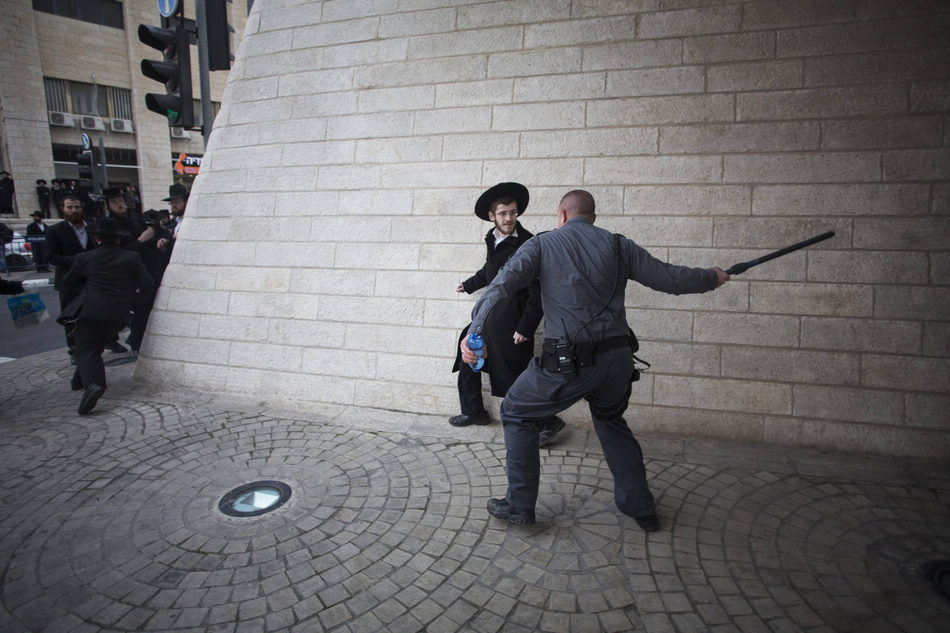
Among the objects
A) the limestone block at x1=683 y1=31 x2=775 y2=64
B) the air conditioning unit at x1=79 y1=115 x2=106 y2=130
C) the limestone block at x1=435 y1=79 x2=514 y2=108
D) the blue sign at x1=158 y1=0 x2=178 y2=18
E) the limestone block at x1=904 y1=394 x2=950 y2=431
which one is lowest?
the limestone block at x1=904 y1=394 x2=950 y2=431

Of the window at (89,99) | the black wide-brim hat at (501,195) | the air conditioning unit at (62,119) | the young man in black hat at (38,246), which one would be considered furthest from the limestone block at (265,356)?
the window at (89,99)

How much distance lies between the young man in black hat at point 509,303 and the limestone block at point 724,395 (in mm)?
965

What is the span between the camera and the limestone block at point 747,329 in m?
4.35

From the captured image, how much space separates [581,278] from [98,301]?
16.4 ft

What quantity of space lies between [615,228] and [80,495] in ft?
15.1

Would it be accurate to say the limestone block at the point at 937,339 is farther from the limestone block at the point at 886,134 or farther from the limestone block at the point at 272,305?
the limestone block at the point at 272,305

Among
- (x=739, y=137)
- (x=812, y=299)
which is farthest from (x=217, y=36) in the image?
(x=812, y=299)

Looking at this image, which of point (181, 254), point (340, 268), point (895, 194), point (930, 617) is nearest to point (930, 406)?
point (895, 194)

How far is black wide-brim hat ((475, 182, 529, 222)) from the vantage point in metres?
4.36

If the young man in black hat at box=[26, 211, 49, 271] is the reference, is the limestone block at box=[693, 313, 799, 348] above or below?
below

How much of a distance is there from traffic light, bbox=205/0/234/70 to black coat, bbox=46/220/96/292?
111 inches

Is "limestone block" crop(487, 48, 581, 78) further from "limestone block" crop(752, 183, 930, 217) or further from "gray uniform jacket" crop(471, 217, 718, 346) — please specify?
"gray uniform jacket" crop(471, 217, 718, 346)

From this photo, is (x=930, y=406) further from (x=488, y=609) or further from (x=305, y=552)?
(x=305, y=552)

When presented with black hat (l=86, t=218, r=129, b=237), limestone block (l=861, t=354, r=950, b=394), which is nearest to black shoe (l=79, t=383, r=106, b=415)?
black hat (l=86, t=218, r=129, b=237)
